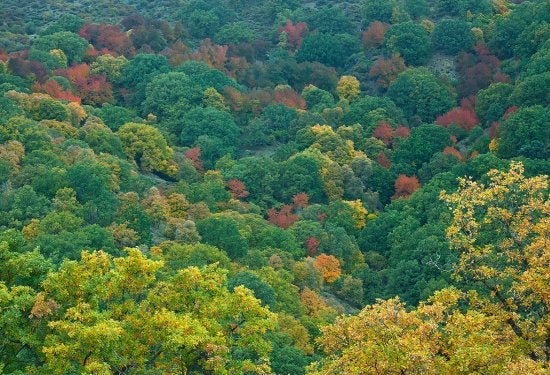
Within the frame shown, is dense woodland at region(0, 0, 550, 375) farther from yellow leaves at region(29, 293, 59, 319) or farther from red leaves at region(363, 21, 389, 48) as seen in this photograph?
red leaves at region(363, 21, 389, 48)

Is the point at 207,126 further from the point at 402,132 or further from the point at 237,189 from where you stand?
the point at 402,132

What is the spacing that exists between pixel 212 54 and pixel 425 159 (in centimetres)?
4879

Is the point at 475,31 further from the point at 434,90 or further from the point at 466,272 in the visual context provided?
the point at 466,272

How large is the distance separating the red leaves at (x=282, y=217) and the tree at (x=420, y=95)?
3419 cm

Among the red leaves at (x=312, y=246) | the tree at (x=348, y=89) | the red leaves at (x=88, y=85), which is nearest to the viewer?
the red leaves at (x=312, y=246)

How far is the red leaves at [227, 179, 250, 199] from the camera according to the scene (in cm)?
9769

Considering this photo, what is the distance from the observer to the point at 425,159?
4203 inches

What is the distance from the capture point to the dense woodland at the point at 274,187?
29750 millimetres

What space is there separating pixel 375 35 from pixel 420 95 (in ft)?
77.2

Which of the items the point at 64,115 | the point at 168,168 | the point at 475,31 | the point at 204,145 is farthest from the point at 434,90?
the point at 64,115

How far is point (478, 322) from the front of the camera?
1045 inches

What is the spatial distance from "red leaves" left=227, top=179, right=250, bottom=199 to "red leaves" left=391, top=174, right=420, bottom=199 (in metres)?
19.3

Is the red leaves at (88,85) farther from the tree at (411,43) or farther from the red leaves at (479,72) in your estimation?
the red leaves at (479,72)

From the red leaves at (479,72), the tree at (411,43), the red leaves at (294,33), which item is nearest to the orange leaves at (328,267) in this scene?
the red leaves at (479,72)
